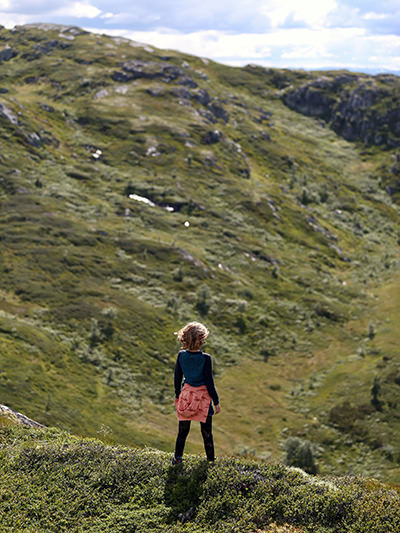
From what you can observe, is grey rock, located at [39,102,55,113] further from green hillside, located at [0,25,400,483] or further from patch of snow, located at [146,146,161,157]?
patch of snow, located at [146,146,161,157]

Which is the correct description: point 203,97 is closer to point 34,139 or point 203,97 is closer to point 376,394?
point 34,139

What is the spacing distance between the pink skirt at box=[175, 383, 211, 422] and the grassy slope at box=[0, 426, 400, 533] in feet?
4.42

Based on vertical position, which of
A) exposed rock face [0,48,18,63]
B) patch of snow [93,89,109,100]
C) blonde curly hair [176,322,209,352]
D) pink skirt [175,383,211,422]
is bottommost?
pink skirt [175,383,211,422]

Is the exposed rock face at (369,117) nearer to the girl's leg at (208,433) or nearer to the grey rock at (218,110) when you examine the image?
the grey rock at (218,110)

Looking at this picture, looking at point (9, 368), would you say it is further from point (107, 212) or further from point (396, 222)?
point (396, 222)

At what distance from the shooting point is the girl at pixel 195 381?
10.7 meters

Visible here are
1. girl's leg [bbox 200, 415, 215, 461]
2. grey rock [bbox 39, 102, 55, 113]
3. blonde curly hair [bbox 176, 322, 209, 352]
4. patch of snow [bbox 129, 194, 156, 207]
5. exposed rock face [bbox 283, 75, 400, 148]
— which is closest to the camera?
blonde curly hair [bbox 176, 322, 209, 352]

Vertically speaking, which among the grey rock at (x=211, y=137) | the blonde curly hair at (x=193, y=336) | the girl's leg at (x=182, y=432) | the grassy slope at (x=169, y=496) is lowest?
the grassy slope at (x=169, y=496)

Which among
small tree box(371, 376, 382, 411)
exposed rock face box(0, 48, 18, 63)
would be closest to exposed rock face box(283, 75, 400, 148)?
exposed rock face box(0, 48, 18, 63)

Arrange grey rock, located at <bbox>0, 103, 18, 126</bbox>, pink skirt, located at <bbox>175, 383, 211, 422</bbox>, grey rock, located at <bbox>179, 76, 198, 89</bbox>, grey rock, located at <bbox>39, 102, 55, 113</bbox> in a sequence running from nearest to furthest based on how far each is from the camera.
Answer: pink skirt, located at <bbox>175, 383, 211, 422</bbox>, grey rock, located at <bbox>0, 103, 18, 126</bbox>, grey rock, located at <bbox>39, 102, 55, 113</bbox>, grey rock, located at <bbox>179, 76, 198, 89</bbox>

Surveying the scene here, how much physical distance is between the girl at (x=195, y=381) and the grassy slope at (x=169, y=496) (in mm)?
1155

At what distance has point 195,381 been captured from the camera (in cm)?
1079

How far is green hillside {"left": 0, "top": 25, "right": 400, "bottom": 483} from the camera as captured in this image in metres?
41.0

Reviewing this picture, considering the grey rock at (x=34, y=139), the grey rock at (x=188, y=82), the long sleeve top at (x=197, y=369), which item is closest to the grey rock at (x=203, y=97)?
the grey rock at (x=188, y=82)
